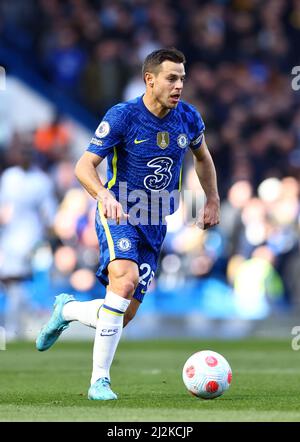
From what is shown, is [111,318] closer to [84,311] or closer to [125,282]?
[125,282]

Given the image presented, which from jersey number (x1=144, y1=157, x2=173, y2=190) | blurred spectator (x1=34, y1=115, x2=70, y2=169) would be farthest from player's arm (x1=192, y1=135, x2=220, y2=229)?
blurred spectator (x1=34, y1=115, x2=70, y2=169)

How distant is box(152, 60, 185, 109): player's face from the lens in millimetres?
8938

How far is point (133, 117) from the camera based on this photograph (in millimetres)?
9016

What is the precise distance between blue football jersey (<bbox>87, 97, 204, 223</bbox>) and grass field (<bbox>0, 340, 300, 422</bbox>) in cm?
151

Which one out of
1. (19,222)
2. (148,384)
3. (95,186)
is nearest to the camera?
(95,186)

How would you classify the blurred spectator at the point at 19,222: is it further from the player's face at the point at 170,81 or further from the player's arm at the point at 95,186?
the player's arm at the point at 95,186

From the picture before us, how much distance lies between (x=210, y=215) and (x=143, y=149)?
85 cm

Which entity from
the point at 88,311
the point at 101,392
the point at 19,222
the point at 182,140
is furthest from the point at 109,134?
the point at 19,222

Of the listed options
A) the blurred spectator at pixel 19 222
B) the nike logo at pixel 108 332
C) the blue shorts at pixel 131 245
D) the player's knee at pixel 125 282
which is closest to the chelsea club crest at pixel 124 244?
the blue shorts at pixel 131 245

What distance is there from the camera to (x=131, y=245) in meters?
8.83

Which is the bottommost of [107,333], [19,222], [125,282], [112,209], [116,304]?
[107,333]

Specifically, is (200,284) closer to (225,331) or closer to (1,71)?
(225,331)

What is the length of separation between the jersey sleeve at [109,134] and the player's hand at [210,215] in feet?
3.36

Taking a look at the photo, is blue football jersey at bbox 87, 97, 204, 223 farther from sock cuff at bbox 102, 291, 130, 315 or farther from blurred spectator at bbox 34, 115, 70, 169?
blurred spectator at bbox 34, 115, 70, 169
